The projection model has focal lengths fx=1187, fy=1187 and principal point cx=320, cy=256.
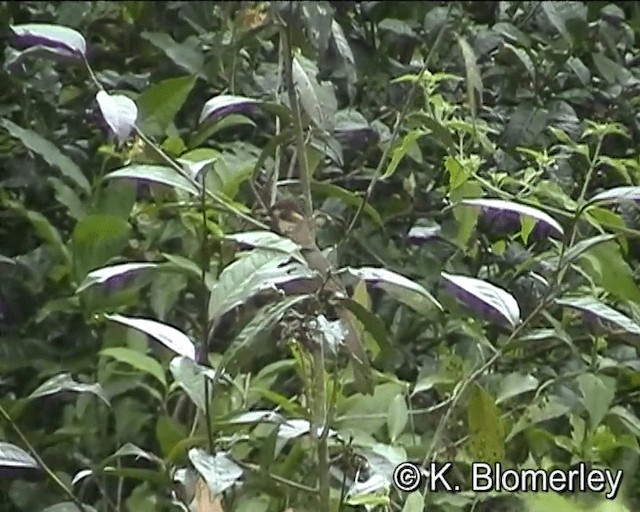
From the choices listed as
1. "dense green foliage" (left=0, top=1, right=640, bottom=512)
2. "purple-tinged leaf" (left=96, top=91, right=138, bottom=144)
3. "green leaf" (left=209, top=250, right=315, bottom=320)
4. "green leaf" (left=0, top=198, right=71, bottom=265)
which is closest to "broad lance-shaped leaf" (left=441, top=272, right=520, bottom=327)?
"dense green foliage" (left=0, top=1, right=640, bottom=512)

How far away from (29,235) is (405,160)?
1.20 ft

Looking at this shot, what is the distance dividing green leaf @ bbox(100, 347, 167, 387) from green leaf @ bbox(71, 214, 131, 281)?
0.07 metres

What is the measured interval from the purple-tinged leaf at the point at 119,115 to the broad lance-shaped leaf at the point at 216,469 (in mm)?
202

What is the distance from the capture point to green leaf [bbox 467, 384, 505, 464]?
2.72 ft

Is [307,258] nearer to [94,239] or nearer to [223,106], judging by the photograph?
[223,106]

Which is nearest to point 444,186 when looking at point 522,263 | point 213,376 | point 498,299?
point 522,263

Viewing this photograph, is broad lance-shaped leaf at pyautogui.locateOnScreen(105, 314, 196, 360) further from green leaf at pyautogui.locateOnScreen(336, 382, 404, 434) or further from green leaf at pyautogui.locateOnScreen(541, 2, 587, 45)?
green leaf at pyautogui.locateOnScreen(541, 2, 587, 45)

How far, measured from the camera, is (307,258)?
0.75m

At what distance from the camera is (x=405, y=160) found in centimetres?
110

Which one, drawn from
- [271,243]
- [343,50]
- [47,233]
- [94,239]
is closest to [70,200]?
[47,233]

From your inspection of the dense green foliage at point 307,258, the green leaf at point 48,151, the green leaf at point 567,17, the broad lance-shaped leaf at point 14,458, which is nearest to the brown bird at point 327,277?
the dense green foliage at point 307,258

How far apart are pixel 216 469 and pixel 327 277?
0.13 metres

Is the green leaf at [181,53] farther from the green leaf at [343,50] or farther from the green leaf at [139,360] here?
the green leaf at [139,360]

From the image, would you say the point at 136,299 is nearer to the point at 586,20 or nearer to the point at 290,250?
the point at 290,250
